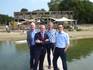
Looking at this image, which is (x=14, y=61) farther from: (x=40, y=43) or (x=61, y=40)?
(x=61, y=40)

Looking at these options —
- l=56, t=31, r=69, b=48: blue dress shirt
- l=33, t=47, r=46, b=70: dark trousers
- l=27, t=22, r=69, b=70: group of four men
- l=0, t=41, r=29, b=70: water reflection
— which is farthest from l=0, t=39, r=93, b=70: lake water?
l=56, t=31, r=69, b=48: blue dress shirt

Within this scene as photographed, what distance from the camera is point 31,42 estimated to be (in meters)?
10.6

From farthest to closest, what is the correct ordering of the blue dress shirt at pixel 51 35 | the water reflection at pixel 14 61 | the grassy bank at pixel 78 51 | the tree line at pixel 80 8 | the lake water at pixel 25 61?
1. the tree line at pixel 80 8
2. the grassy bank at pixel 78 51
3. the lake water at pixel 25 61
4. the water reflection at pixel 14 61
5. the blue dress shirt at pixel 51 35

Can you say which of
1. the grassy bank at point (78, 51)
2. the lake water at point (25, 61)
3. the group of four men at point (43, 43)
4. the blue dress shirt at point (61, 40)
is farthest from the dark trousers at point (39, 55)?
the grassy bank at point (78, 51)

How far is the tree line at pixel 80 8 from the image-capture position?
7850 cm

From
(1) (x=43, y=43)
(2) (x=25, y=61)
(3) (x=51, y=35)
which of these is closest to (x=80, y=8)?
(2) (x=25, y=61)

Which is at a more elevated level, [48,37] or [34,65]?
[48,37]

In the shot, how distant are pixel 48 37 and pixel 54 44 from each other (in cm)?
60

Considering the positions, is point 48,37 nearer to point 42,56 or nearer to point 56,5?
point 42,56

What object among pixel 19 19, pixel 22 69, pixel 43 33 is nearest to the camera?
pixel 43 33

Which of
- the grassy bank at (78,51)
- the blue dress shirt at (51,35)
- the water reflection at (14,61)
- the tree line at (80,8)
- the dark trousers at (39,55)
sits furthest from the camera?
the tree line at (80,8)

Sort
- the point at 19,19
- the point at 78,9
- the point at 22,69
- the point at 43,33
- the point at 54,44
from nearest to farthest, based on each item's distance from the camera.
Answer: the point at 43,33, the point at 54,44, the point at 22,69, the point at 19,19, the point at 78,9

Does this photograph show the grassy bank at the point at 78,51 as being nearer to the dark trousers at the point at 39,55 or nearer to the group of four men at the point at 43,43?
the dark trousers at the point at 39,55

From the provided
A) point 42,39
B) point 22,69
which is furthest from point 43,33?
point 22,69
